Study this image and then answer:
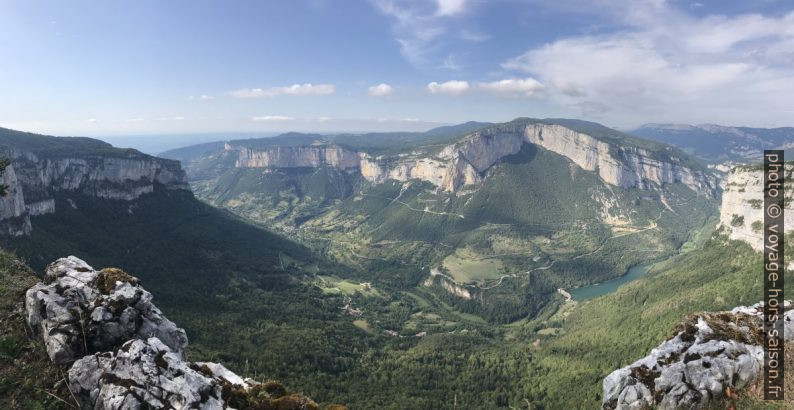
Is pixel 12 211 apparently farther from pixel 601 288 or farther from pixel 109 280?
pixel 601 288

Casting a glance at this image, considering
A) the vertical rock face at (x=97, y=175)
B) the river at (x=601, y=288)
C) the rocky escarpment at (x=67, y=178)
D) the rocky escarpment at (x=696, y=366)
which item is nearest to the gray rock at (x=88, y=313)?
the rocky escarpment at (x=696, y=366)

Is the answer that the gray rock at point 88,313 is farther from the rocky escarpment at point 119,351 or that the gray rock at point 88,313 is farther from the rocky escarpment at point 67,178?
the rocky escarpment at point 67,178

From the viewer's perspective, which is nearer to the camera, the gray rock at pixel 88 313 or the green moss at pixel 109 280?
the gray rock at pixel 88 313

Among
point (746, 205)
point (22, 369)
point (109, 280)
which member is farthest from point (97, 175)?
point (746, 205)

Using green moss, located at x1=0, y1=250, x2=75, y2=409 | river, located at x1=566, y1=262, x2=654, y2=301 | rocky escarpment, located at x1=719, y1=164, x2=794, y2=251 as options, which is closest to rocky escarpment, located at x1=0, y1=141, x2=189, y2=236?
green moss, located at x1=0, y1=250, x2=75, y2=409

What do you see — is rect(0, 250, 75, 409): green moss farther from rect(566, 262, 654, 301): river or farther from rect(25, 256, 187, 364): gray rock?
rect(566, 262, 654, 301): river
